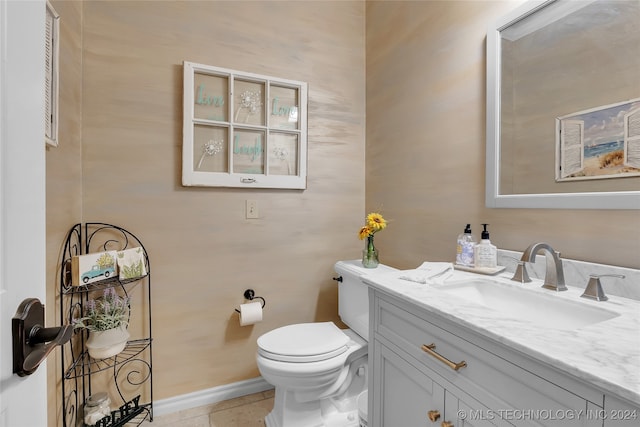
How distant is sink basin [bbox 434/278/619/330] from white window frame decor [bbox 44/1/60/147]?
154 cm

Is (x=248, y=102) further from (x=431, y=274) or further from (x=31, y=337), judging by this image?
(x=31, y=337)

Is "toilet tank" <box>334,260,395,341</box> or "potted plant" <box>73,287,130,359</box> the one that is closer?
"potted plant" <box>73,287,130,359</box>

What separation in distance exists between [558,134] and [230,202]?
1565 millimetres

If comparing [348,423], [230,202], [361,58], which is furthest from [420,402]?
[361,58]

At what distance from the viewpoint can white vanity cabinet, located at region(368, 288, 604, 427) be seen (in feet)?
1.88

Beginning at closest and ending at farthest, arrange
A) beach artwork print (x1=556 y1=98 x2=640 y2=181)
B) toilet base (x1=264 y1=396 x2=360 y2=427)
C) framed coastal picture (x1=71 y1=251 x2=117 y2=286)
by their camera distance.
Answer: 1. beach artwork print (x1=556 y1=98 x2=640 y2=181)
2. framed coastal picture (x1=71 y1=251 x2=117 y2=286)
3. toilet base (x1=264 y1=396 x2=360 y2=427)

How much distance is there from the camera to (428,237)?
1.62m

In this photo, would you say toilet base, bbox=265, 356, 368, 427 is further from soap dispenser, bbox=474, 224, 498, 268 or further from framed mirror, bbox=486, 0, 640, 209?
framed mirror, bbox=486, 0, 640, 209

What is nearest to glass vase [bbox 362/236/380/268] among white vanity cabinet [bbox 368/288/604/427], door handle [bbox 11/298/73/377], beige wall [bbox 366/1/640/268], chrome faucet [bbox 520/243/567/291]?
beige wall [bbox 366/1/640/268]

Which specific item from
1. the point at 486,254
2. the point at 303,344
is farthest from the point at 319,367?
the point at 486,254

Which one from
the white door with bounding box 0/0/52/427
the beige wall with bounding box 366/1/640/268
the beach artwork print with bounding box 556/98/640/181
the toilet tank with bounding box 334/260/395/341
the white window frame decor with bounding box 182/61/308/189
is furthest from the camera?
the white window frame decor with bounding box 182/61/308/189

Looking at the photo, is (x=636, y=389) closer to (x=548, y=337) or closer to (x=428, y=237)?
(x=548, y=337)

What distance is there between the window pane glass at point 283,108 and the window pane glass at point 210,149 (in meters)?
0.31

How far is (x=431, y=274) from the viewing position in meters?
1.11
